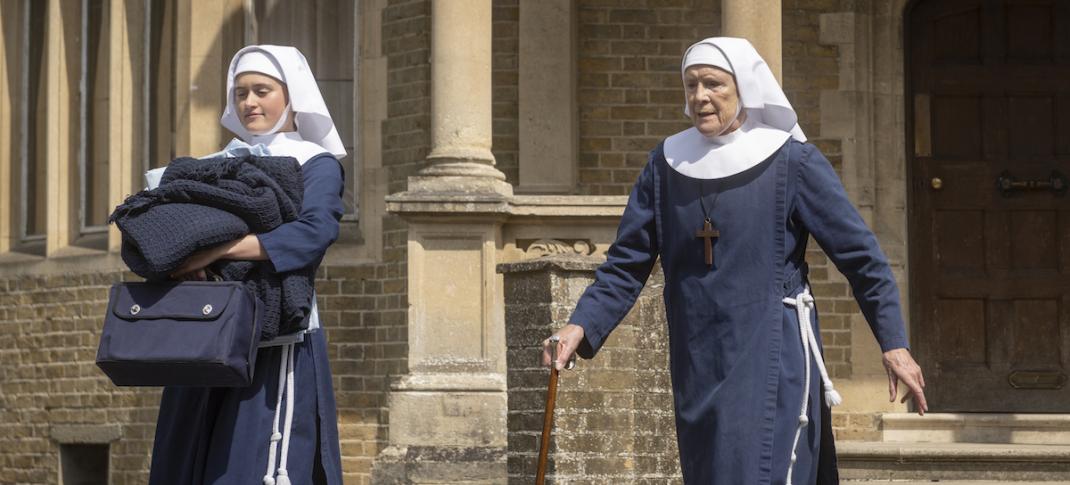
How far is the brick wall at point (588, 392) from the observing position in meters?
7.99

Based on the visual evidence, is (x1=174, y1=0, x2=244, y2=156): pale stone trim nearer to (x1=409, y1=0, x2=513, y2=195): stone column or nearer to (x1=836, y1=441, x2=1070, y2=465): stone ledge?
(x1=409, y1=0, x2=513, y2=195): stone column

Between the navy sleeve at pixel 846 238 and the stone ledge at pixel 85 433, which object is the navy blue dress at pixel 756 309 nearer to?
the navy sleeve at pixel 846 238

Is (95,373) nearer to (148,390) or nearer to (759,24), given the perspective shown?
(148,390)

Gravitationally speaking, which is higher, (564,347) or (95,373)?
(564,347)

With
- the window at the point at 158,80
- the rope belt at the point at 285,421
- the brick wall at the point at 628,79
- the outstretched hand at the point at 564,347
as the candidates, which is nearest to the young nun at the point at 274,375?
the rope belt at the point at 285,421

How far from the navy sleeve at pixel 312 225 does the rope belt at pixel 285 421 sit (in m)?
0.24

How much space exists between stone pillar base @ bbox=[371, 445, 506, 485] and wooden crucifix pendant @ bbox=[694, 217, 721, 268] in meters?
5.79

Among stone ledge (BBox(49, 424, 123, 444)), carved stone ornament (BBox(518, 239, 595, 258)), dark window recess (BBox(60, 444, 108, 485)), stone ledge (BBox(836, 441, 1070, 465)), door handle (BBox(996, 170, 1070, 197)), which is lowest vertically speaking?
A: dark window recess (BBox(60, 444, 108, 485))

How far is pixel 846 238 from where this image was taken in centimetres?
481

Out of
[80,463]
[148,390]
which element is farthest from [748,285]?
[80,463]

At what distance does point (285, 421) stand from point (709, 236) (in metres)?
1.15

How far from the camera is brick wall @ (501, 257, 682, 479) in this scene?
7992mm

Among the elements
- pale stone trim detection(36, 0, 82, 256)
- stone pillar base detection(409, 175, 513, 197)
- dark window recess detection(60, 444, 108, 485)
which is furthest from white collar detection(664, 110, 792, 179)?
pale stone trim detection(36, 0, 82, 256)

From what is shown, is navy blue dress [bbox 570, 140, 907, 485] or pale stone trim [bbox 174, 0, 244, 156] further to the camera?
pale stone trim [bbox 174, 0, 244, 156]
